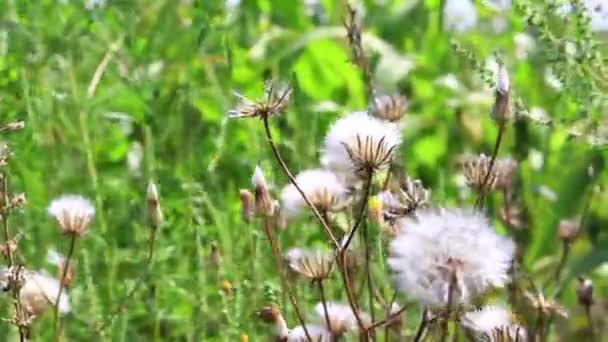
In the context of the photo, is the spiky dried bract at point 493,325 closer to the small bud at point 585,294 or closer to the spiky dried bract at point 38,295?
the small bud at point 585,294

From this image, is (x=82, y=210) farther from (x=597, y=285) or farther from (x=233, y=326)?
(x=597, y=285)

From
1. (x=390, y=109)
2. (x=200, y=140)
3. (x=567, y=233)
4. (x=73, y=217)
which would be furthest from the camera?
(x=200, y=140)

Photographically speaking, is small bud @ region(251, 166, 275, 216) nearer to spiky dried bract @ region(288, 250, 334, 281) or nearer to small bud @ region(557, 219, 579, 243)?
spiky dried bract @ region(288, 250, 334, 281)

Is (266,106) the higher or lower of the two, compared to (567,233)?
lower

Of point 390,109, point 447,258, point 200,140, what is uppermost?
point 200,140

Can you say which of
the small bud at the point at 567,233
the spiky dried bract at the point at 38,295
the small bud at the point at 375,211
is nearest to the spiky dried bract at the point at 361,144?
the small bud at the point at 375,211

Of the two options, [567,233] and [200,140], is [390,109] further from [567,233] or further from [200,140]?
[200,140]

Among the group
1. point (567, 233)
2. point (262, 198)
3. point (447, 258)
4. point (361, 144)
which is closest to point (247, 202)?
point (262, 198)
